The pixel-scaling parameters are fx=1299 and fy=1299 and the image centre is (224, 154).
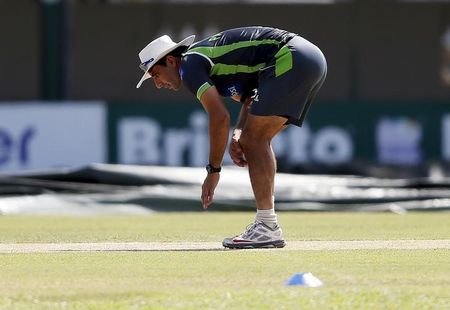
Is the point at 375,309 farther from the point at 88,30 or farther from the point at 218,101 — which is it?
the point at 88,30

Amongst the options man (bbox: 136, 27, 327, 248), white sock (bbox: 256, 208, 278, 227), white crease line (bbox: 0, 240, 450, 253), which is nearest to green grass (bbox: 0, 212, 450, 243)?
white crease line (bbox: 0, 240, 450, 253)

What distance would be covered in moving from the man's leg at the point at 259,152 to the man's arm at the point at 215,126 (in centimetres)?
23

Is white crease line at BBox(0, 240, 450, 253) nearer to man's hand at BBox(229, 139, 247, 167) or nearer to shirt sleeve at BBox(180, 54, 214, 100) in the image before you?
man's hand at BBox(229, 139, 247, 167)

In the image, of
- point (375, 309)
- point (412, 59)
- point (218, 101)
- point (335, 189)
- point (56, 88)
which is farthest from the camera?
point (412, 59)

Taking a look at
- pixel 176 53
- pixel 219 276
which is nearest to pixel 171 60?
pixel 176 53

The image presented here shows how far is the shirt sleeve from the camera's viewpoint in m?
8.97

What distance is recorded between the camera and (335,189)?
1622 centimetres

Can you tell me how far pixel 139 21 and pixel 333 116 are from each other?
4.86 m

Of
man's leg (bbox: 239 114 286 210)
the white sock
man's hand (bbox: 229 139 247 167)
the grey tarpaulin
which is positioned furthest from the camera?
the grey tarpaulin

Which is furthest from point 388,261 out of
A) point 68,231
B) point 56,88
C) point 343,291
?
point 56,88

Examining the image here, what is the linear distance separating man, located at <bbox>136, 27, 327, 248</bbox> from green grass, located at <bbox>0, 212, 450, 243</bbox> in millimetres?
1313

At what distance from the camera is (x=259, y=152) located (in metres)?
9.20

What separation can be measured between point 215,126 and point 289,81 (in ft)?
2.16

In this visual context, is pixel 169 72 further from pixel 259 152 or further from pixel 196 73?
pixel 259 152
